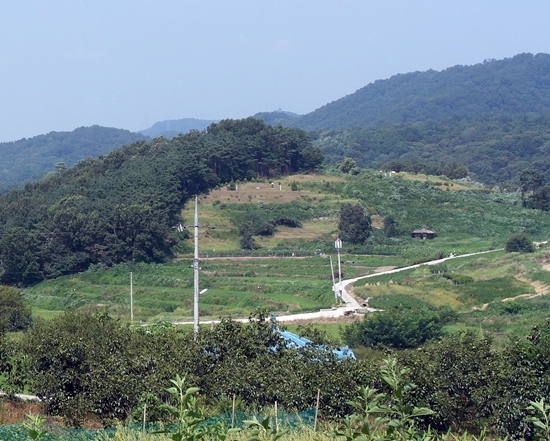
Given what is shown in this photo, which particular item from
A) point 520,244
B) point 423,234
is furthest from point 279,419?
point 423,234

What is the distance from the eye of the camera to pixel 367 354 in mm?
20875

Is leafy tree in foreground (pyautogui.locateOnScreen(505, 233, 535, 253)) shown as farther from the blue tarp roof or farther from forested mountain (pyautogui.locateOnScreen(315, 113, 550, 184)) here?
forested mountain (pyautogui.locateOnScreen(315, 113, 550, 184))

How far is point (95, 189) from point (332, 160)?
76.1 m

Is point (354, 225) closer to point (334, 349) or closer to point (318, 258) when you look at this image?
point (318, 258)

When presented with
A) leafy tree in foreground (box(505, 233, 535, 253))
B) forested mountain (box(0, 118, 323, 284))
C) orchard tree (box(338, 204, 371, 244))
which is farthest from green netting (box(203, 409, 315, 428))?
orchard tree (box(338, 204, 371, 244))

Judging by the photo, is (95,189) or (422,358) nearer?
(422,358)

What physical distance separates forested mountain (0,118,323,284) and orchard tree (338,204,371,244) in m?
11.1

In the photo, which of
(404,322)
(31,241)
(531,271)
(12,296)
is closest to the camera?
(404,322)

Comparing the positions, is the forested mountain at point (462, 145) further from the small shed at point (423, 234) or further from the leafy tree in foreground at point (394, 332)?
the leafy tree in foreground at point (394, 332)

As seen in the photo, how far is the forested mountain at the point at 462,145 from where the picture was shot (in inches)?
4835

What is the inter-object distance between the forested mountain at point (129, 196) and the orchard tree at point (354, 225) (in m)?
11.1

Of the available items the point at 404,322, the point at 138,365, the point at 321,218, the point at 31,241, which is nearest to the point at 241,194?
the point at 321,218

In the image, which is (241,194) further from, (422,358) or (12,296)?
(422,358)

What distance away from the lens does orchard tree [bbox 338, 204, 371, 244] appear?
4894cm
